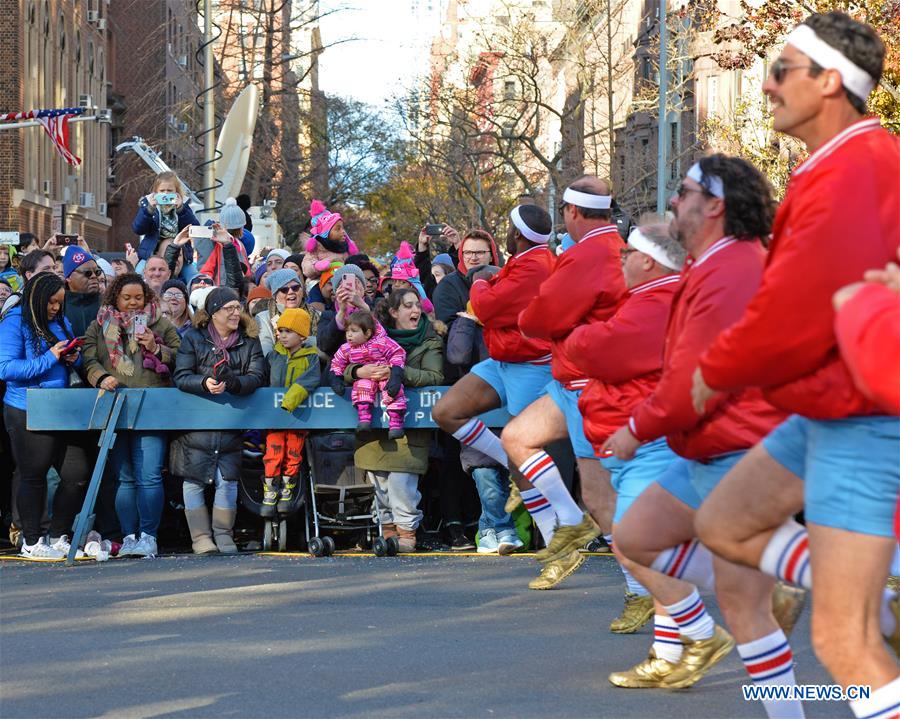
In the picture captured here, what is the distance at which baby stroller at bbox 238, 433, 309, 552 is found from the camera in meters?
11.3

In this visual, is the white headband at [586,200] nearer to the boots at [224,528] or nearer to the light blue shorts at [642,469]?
the light blue shorts at [642,469]

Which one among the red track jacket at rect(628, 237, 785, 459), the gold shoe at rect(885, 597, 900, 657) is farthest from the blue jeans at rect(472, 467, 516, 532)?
the gold shoe at rect(885, 597, 900, 657)

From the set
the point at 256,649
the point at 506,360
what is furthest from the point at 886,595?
the point at 506,360

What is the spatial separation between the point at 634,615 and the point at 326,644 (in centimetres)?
156

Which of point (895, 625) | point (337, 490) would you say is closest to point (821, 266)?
point (895, 625)

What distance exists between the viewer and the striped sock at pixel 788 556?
15.8ft

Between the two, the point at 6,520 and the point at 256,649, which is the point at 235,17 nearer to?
the point at 6,520

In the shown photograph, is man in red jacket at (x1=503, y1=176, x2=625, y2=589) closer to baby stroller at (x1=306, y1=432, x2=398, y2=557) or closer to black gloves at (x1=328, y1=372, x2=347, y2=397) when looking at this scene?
black gloves at (x1=328, y1=372, x2=347, y2=397)

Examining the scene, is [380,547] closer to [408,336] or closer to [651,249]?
[408,336]

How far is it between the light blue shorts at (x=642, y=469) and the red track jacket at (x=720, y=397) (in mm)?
1144

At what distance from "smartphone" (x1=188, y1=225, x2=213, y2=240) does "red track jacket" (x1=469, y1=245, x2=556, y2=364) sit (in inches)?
217

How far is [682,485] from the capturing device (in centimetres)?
577

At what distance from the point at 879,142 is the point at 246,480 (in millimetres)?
7609

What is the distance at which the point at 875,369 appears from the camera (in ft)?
13.0
